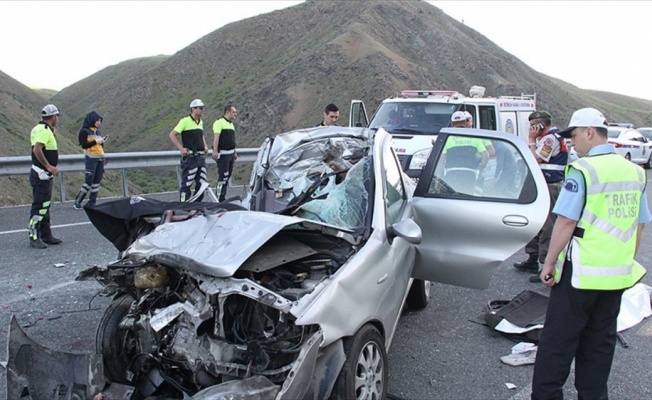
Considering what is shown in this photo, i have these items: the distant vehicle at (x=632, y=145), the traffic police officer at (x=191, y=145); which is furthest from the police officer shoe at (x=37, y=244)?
the distant vehicle at (x=632, y=145)

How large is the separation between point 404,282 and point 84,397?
2.27 meters

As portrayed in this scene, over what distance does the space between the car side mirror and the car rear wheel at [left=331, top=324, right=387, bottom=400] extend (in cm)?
64

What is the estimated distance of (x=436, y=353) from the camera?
4855 millimetres

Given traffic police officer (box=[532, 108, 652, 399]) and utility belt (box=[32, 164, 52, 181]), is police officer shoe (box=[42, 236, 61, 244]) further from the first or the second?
traffic police officer (box=[532, 108, 652, 399])

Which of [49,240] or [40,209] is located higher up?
[40,209]

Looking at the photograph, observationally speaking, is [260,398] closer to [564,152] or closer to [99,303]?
[99,303]

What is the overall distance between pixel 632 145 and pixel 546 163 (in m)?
16.6

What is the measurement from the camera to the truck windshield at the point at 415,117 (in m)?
10.7

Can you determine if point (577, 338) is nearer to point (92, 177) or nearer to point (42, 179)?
point (42, 179)

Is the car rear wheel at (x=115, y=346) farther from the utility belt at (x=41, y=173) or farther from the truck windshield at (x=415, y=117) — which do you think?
the truck windshield at (x=415, y=117)

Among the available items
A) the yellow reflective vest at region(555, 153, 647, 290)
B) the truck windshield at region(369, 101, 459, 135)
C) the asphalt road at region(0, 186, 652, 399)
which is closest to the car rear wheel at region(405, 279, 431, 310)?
the asphalt road at region(0, 186, 652, 399)

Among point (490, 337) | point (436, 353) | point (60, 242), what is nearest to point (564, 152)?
point (490, 337)

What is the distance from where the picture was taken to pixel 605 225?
3.44 m

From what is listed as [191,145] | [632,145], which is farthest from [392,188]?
[632,145]
